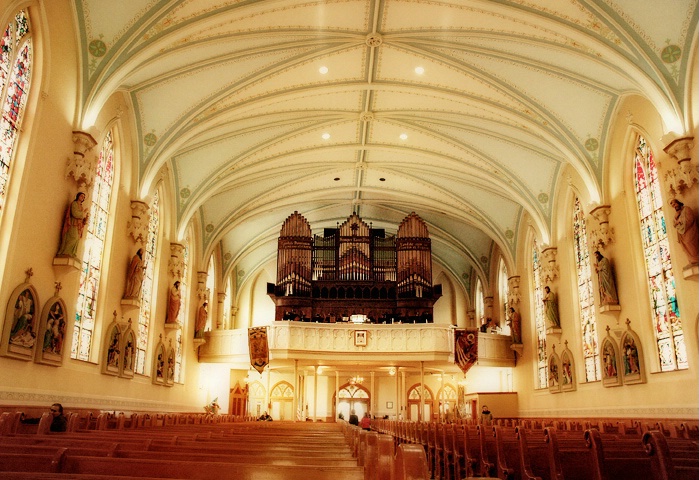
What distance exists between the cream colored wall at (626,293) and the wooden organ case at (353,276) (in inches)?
300

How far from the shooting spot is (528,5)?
495 inches

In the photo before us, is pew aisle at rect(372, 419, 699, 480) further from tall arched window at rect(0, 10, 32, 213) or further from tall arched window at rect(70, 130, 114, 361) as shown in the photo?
tall arched window at rect(70, 130, 114, 361)

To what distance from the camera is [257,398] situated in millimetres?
29797

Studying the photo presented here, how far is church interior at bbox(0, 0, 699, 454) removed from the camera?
11844 millimetres

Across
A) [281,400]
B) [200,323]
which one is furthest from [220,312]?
[281,400]

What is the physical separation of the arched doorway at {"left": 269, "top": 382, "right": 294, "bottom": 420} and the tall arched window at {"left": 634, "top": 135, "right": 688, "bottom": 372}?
67.0ft

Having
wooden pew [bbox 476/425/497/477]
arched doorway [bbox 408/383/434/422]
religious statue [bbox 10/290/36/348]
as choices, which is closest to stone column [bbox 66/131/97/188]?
religious statue [bbox 10/290/36/348]

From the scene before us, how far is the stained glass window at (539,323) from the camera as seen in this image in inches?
822

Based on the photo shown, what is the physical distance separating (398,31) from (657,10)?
584cm

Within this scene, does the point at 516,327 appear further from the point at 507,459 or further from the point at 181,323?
the point at 507,459

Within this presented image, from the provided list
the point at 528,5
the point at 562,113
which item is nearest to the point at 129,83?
the point at 528,5

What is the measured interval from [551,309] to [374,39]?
10364 millimetres

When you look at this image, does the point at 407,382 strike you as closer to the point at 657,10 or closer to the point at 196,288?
the point at 196,288

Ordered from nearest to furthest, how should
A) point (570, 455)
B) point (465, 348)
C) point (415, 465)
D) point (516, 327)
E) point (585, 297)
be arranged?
point (415, 465), point (570, 455), point (585, 297), point (465, 348), point (516, 327)
